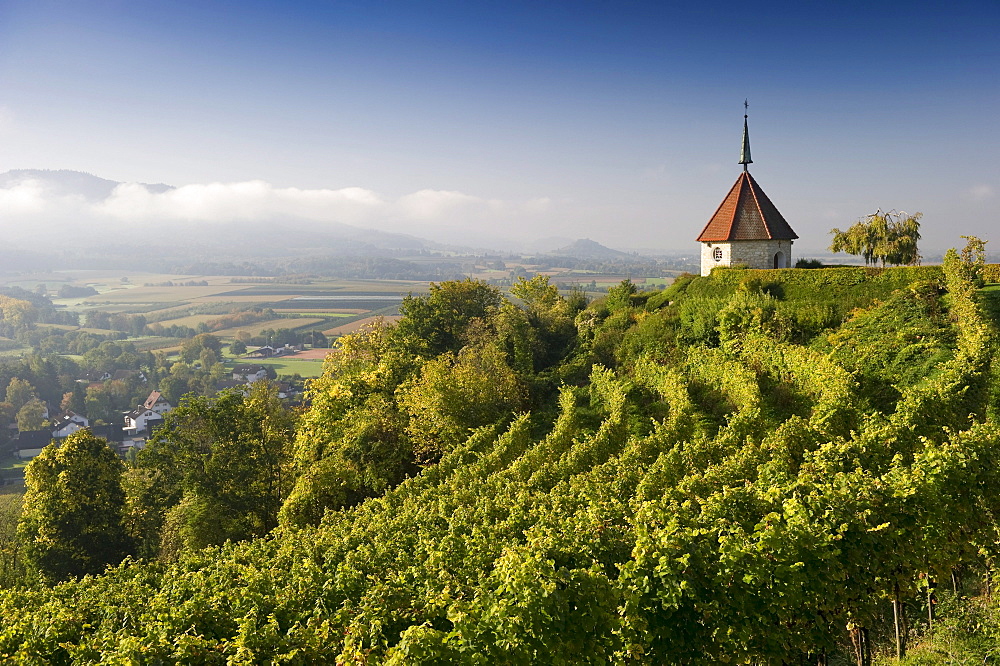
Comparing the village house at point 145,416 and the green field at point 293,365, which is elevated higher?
the green field at point 293,365

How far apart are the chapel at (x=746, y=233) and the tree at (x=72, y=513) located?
3353 cm

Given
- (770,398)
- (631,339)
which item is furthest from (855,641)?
(631,339)

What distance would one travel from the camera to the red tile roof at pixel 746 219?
3503cm

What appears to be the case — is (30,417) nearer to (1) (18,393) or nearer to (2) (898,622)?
(1) (18,393)

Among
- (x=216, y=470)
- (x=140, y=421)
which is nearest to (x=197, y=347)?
(x=140, y=421)

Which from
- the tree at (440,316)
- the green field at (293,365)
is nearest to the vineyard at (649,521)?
the tree at (440,316)

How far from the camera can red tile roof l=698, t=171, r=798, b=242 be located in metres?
35.0

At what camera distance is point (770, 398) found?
21344 millimetres

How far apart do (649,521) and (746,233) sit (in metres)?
28.8

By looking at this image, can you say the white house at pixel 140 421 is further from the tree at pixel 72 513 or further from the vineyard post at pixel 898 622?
the vineyard post at pixel 898 622

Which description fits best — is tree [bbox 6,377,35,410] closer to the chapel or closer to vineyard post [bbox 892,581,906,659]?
the chapel

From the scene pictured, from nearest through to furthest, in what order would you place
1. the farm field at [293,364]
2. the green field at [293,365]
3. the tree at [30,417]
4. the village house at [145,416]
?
the tree at [30,417] < the village house at [145,416] < the green field at [293,365] < the farm field at [293,364]

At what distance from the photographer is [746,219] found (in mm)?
35531

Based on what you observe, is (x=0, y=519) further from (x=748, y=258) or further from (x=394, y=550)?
(x=748, y=258)
